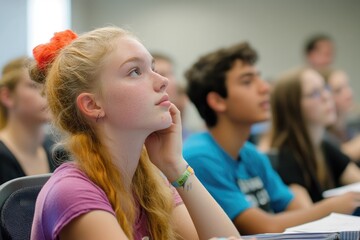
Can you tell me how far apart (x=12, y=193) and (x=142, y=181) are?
33 cm

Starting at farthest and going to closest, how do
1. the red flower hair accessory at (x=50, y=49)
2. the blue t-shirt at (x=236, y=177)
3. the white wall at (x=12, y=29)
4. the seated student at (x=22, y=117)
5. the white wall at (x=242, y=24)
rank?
the white wall at (x=242, y=24) → the white wall at (x=12, y=29) → the seated student at (x=22, y=117) → the blue t-shirt at (x=236, y=177) → the red flower hair accessory at (x=50, y=49)

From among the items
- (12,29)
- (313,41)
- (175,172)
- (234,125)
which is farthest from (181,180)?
(313,41)

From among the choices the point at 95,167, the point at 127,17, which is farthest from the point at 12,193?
the point at 127,17

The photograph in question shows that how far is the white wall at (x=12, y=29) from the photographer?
16.9 ft

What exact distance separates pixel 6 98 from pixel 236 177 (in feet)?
4.46

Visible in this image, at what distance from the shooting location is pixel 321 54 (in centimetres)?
696

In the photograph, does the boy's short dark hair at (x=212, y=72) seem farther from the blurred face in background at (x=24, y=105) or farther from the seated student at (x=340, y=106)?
the seated student at (x=340, y=106)

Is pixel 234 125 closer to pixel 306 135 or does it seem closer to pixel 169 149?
pixel 306 135

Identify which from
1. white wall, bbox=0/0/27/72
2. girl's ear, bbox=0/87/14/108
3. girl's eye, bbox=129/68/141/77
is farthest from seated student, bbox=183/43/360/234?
white wall, bbox=0/0/27/72

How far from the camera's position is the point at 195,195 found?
1592 mm

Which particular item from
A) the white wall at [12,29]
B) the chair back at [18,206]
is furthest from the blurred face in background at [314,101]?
the white wall at [12,29]

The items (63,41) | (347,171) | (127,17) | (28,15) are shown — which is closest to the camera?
(63,41)

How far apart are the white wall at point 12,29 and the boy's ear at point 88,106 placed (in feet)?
12.3

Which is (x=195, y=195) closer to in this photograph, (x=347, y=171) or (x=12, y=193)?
(x=12, y=193)
